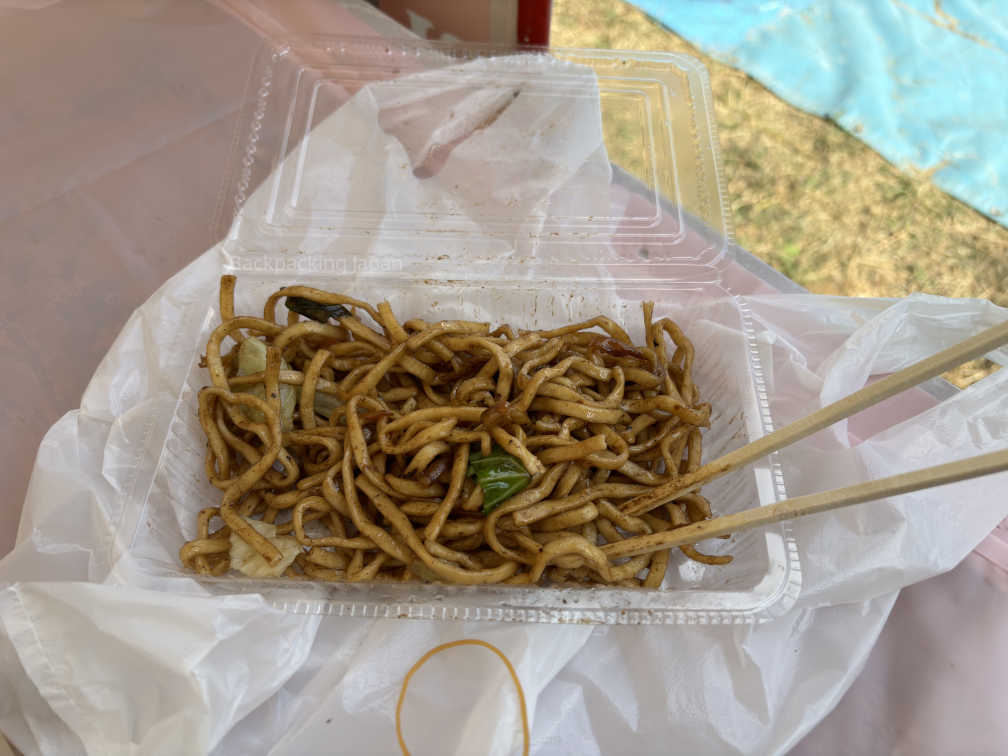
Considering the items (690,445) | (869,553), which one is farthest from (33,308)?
(869,553)

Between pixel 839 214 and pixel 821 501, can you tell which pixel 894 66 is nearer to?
pixel 839 214

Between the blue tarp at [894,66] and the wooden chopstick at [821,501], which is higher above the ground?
the blue tarp at [894,66]

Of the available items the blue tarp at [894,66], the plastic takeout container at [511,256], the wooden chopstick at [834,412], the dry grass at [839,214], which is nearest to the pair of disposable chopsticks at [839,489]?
the wooden chopstick at [834,412]

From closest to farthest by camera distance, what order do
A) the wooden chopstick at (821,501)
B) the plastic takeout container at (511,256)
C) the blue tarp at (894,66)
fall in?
the wooden chopstick at (821,501) → the plastic takeout container at (511,256) → the blue tarp at (894,66)

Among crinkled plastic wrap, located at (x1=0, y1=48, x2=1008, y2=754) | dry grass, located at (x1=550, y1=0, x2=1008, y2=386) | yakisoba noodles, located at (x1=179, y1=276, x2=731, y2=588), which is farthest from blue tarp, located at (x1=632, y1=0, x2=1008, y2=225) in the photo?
yakisoba noodles, located at (x1=179, y1=276, x2=731, y2=588)

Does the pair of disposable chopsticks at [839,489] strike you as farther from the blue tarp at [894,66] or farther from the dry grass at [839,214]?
the blue tarp at [894,66]

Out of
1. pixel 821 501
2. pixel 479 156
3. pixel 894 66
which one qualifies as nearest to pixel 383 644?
pixel 821 501
